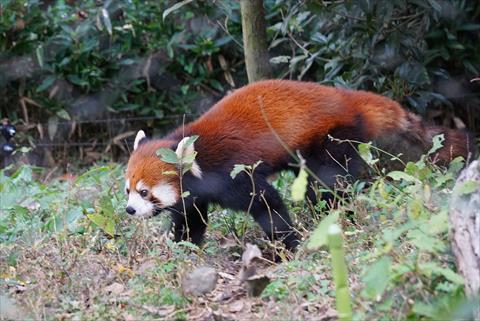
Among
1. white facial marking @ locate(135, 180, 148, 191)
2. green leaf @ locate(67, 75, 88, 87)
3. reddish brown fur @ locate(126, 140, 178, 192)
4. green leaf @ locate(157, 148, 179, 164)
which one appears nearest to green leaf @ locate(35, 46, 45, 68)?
green leaf @ locate(67, 75, 88, 87)

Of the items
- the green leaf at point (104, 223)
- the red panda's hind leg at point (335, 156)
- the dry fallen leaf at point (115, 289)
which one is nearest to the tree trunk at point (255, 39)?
the red panda's hind leg at point (335, 156)

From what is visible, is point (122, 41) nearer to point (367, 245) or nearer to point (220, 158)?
point (220, 158)

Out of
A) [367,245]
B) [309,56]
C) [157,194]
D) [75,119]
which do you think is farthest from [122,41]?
[367,245]

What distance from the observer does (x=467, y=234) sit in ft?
7.94

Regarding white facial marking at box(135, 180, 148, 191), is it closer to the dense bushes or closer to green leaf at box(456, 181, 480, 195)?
green leaf at box(456, 181, 480, 195)

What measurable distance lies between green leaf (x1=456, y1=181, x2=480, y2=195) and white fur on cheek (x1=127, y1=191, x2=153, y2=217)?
180cm

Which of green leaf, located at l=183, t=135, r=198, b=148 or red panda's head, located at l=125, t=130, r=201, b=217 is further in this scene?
red panda's head, located at l=125, t=130, r=201, b=217

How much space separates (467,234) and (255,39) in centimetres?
273

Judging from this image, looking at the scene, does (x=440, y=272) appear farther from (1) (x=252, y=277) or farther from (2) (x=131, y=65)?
(2) (x=131, y=65)

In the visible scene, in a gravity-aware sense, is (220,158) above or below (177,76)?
above

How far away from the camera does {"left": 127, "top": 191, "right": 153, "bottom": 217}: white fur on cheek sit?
3863 millimetres

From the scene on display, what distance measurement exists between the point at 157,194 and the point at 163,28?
311cm

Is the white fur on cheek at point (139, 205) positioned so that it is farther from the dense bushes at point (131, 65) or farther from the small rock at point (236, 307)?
the dense bushes at point (131, 65)

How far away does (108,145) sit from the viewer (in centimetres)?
686
